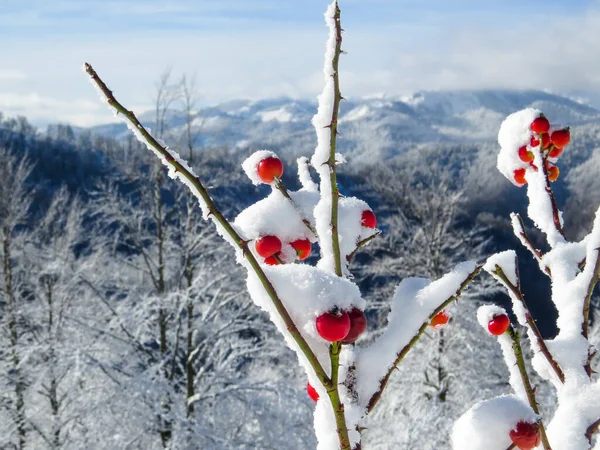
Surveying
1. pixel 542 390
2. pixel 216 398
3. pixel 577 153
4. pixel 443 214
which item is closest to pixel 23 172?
pixel 216 398

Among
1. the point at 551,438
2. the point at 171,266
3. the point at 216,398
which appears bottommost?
Answer: the point at 216,398

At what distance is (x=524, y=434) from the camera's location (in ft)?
2.97

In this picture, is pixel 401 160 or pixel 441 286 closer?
pixel 441 286

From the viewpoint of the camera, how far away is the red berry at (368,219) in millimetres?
970

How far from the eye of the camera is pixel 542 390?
1202 centimetres

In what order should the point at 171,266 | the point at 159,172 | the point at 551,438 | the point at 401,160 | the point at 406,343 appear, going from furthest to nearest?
the point at 401,160
the point at 171,266
the point at 159,172
the point at 551,438
the point at 406,343

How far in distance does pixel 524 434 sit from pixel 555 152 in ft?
3.21

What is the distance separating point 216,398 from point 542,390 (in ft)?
26.8

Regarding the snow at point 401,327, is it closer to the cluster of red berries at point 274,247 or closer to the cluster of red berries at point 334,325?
the cluster of red berries at point 334,325

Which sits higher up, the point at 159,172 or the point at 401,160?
the point at 401,160

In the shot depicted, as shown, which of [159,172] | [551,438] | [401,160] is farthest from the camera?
[401,160]

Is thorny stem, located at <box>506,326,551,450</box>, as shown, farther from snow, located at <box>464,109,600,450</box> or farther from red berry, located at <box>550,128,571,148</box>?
red berry, located at <box>550,128,571,148</box>

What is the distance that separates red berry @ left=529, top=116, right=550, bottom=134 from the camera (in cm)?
145

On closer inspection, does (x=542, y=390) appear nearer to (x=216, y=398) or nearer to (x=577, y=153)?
(x=216, y=398)
